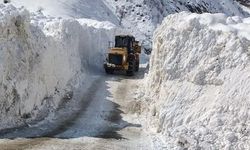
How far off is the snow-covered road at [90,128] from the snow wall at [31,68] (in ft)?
2.50

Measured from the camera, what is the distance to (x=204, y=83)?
A: 18.6 m

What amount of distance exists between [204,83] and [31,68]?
779 cm

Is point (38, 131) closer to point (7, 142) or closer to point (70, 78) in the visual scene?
point (7, 142)

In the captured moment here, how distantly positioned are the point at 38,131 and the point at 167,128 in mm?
4891

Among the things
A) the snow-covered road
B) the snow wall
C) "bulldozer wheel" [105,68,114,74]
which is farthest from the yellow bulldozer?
the snow-covered road

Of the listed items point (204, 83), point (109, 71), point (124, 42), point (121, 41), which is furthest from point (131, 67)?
point (204, 83)

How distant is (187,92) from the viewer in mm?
18859

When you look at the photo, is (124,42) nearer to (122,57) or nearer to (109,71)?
(122,57)

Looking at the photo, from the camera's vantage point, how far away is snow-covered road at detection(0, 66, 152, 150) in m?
16.9

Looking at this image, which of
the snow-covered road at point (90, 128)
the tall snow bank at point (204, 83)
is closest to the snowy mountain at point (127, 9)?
the snow-covered road at point (90, 128)

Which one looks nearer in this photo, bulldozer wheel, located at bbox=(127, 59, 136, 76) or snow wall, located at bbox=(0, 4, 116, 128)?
snow wall, located at bbox=(0, 4, 116, 128)

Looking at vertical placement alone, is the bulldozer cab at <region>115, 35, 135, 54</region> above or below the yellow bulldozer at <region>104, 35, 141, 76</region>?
above

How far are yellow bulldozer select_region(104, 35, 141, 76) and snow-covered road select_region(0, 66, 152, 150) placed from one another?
23.0 feet

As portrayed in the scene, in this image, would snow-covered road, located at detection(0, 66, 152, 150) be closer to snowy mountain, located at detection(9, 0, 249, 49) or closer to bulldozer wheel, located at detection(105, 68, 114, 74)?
bulldozer wheel, located at detection(105, 68, 114, 74)
